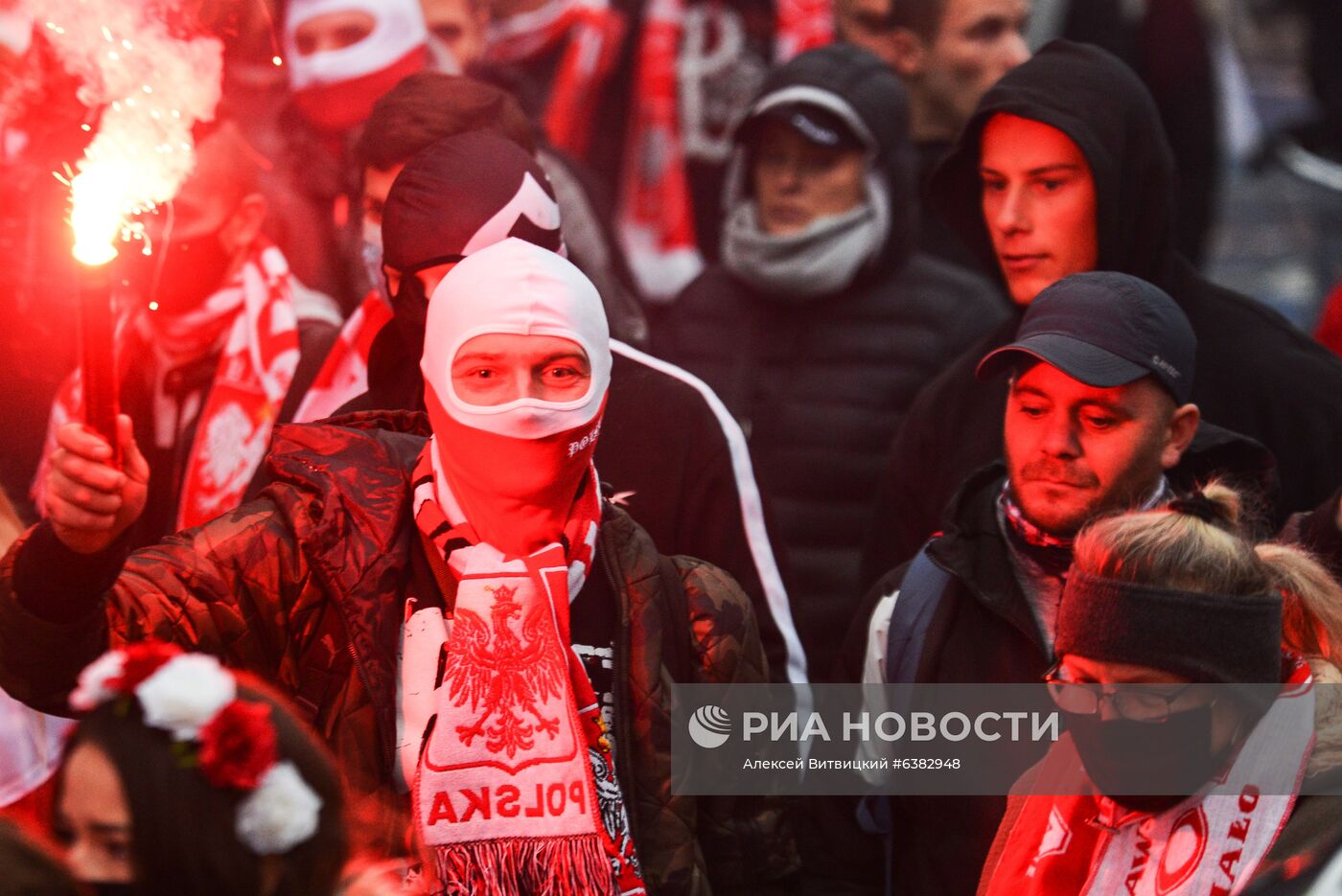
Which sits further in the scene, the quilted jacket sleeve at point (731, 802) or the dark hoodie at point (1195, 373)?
the dark hoodie at point (1195, 373)

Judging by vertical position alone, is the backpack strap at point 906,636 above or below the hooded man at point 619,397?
below

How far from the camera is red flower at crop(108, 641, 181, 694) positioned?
7.16ft

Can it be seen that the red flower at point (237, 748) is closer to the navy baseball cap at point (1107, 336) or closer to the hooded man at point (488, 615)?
the hooded man at point (488, 615)

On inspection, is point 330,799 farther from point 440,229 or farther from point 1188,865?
point 440,229

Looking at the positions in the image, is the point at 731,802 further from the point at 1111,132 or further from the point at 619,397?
the point at 1111,132

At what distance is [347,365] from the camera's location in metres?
4.33

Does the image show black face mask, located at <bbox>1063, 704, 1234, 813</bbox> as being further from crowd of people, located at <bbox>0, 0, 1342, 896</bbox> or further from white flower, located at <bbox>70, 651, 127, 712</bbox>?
white flower, located at <bbox>70, 651, 127, 712</bbox>

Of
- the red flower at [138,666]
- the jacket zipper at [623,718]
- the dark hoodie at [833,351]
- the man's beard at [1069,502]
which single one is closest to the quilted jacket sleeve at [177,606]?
the red flower at [138,666]

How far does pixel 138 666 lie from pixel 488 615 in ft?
2.81

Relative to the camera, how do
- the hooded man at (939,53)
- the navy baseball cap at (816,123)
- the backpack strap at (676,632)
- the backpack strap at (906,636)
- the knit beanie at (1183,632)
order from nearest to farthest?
the knit beanie at (1183,632), the backpack strap at (676,632), the backpack strap at (906,636), the navy baseball cap at (816,123), the hooded man at (939,53)

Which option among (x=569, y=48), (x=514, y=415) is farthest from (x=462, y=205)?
(x=569, y=48)

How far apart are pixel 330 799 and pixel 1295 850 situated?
4.79ft

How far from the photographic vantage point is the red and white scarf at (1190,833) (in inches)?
114

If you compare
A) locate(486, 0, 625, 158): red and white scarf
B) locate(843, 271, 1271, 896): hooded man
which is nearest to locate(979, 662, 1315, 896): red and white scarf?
locate(843, 271, 1271, 896): hooded man
